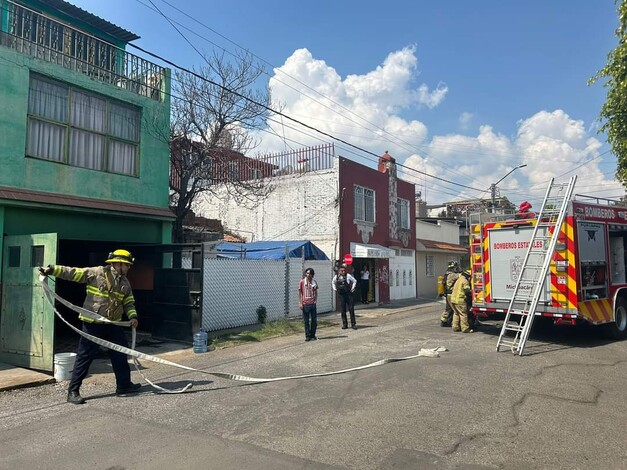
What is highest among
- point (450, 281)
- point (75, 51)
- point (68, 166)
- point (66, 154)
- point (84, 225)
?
point (75, 51)

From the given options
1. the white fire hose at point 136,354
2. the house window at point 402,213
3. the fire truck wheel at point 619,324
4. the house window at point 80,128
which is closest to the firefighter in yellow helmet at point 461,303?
the fire truck wheel at point 619,324

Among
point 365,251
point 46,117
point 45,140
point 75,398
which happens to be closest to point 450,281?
point 365,251

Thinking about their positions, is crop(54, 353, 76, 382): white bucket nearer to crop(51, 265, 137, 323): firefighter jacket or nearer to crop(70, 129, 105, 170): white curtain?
crop(51, 265, 137, 323): firefighter jacket

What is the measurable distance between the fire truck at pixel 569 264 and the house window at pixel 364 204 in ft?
29.9

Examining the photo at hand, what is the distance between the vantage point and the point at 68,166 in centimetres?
988

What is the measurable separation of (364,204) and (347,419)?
1673 centimetres

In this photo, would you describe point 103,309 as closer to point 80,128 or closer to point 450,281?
point 80,128

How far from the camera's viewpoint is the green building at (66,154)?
27.0 feet

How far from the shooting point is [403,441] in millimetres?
4637

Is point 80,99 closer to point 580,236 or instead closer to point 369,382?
point 369,382

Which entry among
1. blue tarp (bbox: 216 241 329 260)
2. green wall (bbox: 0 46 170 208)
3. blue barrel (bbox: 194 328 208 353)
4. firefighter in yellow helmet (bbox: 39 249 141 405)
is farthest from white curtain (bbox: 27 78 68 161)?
blue tarp (bbox: 216 241 329 260)

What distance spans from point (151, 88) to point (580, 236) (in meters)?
10.5

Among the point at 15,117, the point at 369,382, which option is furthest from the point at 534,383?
the point at 15,117

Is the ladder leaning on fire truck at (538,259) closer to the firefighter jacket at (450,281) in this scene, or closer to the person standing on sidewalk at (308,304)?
the firefighter jacket at (450,281)
